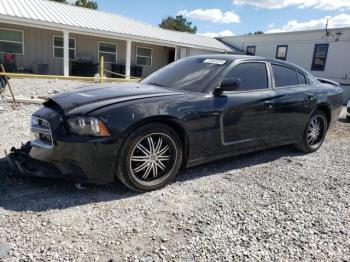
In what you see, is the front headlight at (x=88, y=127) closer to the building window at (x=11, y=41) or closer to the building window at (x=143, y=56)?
the building window at (x=11, y=41)

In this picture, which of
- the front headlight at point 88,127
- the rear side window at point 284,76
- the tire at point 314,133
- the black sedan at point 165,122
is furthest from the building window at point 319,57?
the front headlight at point 88,127

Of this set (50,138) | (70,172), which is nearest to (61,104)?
(50,138)

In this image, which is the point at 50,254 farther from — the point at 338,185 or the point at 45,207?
the point at 338,185

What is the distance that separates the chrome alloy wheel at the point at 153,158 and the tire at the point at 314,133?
2785 millimetres

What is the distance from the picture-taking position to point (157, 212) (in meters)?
3.09

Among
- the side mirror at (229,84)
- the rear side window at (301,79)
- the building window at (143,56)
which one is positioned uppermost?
the building window at (143,56)

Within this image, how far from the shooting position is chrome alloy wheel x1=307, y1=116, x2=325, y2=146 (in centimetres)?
545

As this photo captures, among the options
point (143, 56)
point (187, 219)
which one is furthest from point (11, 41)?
Result: point (187, 219)

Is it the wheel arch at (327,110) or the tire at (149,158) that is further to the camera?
the wheel arch at (327,110)

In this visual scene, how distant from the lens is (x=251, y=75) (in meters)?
4.48

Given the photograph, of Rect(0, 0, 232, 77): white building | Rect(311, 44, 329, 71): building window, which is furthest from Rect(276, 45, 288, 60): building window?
Rect(0, 0, 232, 77): white building

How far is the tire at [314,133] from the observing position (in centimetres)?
535

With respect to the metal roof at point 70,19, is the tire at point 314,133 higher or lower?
lower

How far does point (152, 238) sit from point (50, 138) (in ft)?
4.78
